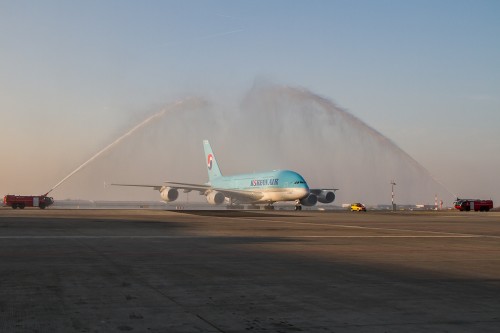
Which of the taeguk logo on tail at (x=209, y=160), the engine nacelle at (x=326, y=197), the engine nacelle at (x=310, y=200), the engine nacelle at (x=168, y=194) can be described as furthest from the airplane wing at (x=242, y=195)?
the taeguk logo on tail at (x=209, y=160)

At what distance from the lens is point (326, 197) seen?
265 feet

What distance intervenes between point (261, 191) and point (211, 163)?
24296 millimetres

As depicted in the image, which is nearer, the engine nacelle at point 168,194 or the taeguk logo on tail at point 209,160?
the engine nacelle at point 168,194

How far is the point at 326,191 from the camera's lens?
81750mm

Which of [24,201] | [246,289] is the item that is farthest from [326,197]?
[246,289]

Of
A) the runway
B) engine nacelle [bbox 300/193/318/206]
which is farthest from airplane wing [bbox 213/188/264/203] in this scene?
the runway

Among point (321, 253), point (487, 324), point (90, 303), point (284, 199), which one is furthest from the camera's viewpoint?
point (284, 199)

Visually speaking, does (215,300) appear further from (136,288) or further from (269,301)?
(136,288)

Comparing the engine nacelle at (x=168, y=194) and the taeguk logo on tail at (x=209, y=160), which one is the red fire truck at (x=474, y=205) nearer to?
the engine nacelle at (x=168, y=194)

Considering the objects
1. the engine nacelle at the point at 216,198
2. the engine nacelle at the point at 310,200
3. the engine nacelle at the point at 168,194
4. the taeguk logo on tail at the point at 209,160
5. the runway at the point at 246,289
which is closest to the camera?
the runway at the point at 246,289

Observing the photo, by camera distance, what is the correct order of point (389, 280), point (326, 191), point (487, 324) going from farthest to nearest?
point (326, 191) → point (389, 280) → point (487, 324)

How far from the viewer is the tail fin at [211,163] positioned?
322ft

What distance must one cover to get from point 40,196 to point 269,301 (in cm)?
7487

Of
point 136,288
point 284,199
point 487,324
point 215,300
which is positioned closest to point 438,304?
point 487,324
